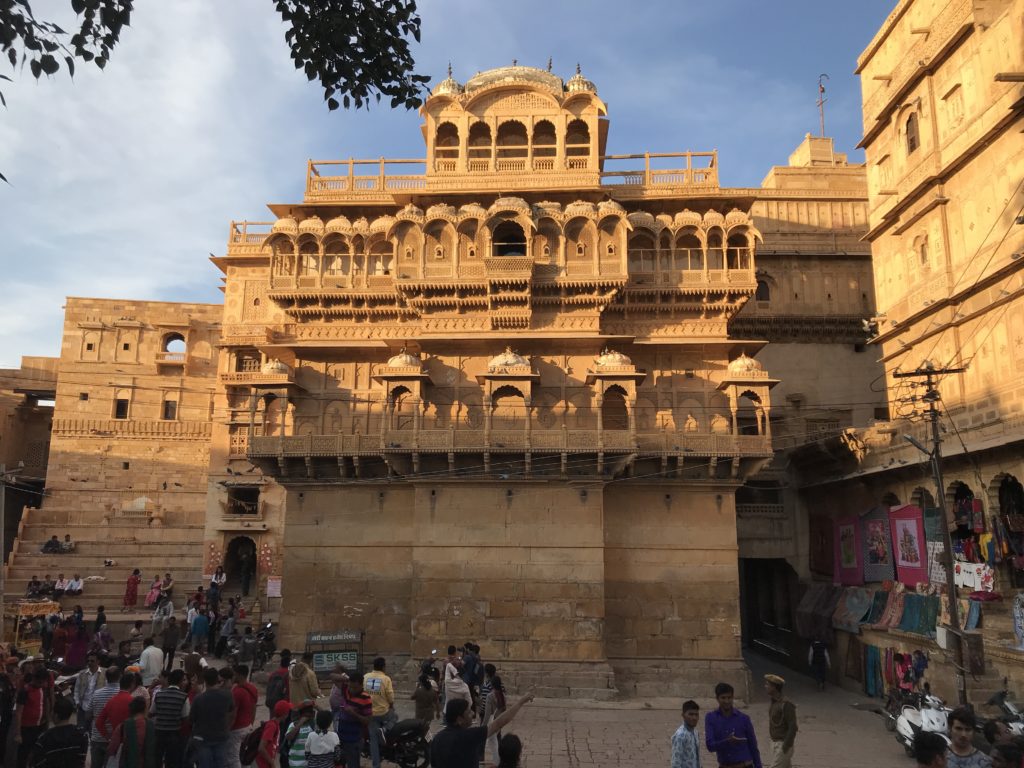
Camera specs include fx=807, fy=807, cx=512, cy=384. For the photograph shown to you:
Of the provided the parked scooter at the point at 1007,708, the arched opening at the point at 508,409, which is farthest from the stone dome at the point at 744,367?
the parked scooter at the point at 1007,708

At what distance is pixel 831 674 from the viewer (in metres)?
24.6

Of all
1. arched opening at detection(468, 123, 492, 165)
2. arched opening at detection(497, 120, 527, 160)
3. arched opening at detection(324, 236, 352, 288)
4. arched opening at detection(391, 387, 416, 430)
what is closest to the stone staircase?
arched opening at detection(391, 387, 416, 430)

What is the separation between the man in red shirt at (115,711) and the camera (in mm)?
9031

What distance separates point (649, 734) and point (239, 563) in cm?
2334

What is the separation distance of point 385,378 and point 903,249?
16.1m

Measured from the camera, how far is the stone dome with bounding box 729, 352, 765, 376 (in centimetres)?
2189

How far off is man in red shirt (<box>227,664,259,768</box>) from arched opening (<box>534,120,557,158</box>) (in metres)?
18.5

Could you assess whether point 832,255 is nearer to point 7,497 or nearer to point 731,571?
point 731,571

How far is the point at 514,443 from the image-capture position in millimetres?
20750

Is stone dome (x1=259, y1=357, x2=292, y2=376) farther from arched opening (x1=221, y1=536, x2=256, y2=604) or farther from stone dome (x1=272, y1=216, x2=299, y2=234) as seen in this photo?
arched opening (x1=221, y1=536, x2=256, y2=604)

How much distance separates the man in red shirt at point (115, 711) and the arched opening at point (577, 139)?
19.2m

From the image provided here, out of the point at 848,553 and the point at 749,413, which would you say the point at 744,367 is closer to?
the point at 749,413

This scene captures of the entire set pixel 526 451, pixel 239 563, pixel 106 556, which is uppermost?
pixel 526 451

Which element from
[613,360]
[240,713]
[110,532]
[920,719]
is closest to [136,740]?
[240,713]
